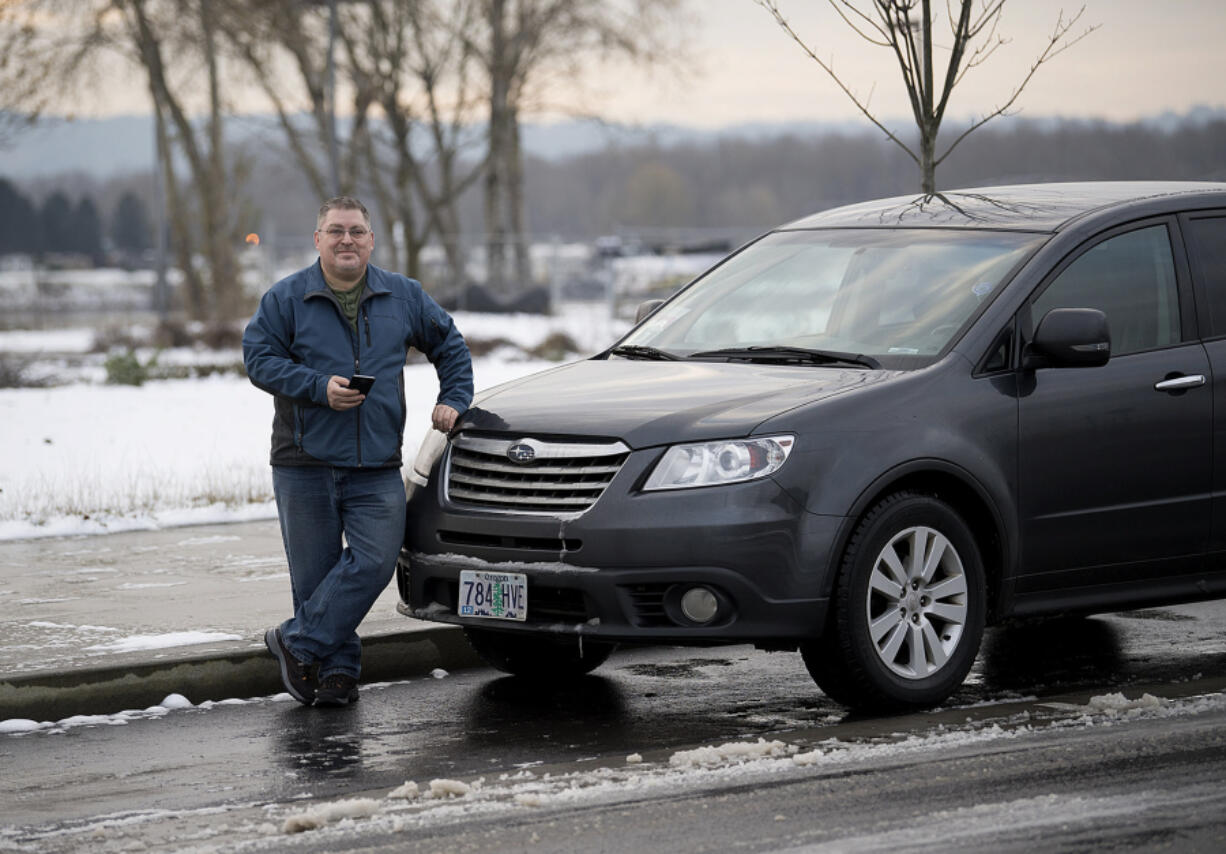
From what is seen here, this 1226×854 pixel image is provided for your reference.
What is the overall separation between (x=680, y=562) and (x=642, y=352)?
5.54 ft

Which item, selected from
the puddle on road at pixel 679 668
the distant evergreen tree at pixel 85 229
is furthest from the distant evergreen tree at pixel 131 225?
the puddle on road at pixel 679 668

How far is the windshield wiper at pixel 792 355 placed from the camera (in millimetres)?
6695

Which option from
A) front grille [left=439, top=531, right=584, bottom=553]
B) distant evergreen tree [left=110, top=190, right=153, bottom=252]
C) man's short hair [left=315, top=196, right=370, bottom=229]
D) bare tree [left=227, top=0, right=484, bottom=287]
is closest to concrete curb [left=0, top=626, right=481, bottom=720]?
front grille [left=439, top=531, right=584, bottom=553]

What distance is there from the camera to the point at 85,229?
3831 inches

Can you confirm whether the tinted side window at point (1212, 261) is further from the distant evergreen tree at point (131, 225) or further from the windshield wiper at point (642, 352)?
the distant evergreen tree at point (131, 225)

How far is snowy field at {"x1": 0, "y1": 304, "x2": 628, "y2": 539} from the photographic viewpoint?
440 inches

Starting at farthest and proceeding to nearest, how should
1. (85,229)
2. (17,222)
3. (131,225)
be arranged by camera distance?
(131,225) < (85,229) < (17,222)

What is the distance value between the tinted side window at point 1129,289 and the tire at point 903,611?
1.09 m

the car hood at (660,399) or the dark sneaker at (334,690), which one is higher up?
the car hood at (660,399)

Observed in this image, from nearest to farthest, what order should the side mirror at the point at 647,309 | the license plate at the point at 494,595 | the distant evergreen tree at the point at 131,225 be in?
the license plate at the point at 494,595 < the side mirror at the point at 647,309 < the distant evergreen tree at the point at 131,225

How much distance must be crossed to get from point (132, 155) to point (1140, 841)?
156 meters

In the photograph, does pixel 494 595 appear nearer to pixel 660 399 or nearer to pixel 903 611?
pixel 660 399

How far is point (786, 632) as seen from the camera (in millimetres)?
6008

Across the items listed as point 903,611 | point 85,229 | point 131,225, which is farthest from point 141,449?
point 131,225
